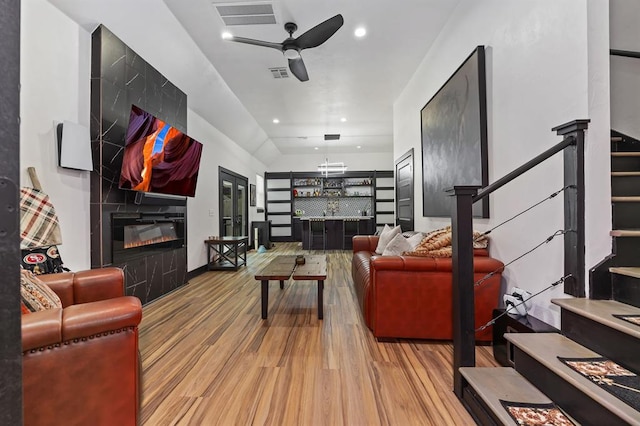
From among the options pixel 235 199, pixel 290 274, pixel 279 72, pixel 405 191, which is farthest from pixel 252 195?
pixel 290 274

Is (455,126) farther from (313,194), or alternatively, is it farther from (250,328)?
(313,194)

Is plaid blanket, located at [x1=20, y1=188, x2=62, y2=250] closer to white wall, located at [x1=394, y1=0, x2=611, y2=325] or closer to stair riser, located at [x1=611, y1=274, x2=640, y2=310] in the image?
white wall, located at [x1=394, y1=0, x2=611, y2=325]

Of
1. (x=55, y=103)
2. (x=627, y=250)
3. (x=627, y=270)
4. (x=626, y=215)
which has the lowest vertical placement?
(x=627, y=270)

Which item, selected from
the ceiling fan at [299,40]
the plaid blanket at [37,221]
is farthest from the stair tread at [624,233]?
the plaid blanket at [37,221]

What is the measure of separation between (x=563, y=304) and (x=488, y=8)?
2.74 m

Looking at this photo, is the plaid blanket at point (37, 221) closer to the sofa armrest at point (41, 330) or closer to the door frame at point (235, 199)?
the sofa armrest at point (41, 330)

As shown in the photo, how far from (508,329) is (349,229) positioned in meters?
6.33

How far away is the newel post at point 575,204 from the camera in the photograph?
162 centimetres

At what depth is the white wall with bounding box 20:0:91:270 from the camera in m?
2.19

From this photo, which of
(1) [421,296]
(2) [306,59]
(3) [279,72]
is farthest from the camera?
(3) [279,72]

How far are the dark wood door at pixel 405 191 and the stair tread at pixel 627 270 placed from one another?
3.26 metres

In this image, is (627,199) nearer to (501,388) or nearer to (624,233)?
(624,233)

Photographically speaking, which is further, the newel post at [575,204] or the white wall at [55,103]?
the white wall at [55,103]

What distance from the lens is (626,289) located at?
154 cm
